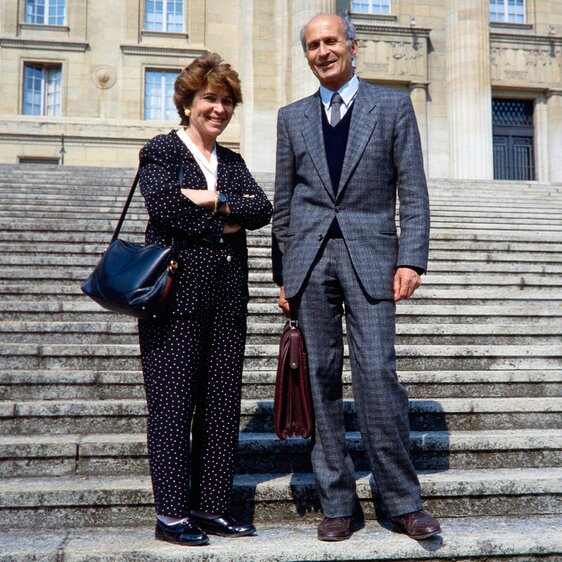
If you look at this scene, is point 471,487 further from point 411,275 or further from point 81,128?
point 81,128

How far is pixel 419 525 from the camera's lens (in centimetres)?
313

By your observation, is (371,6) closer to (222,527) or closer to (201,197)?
(201,197)

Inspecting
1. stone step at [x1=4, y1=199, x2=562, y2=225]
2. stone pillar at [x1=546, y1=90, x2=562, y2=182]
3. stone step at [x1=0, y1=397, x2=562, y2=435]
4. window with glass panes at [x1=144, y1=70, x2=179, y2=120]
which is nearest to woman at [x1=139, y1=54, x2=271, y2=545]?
stone step at [x1=0, y1=397, x2=562, y2=435]

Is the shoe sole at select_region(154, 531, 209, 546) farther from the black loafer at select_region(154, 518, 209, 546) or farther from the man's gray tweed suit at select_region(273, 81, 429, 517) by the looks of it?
the man's gray tweed suit at select_region(273, 81, 429, 517)

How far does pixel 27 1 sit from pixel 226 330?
77.9 ft

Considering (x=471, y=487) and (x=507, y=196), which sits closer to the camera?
(x=471, y=487)

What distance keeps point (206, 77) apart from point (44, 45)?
22.4 meters

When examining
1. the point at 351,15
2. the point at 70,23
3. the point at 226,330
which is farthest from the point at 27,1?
the point at 226,330

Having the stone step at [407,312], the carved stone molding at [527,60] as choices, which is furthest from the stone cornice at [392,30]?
the stone step at [407,312]

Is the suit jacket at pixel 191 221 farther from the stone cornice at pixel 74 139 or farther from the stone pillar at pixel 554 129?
the stone pillar at pixel 554 129

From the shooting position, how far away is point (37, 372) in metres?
4.73

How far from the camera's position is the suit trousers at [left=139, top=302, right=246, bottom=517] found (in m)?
3.20

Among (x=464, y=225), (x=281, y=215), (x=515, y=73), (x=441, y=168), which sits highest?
(x=515, y=73)

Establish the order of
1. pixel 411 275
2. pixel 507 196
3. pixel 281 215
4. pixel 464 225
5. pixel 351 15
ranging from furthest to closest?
pixel 351 15, pixel 507 196, pixel 464 225, pixel 281 215, pixel 411 275
